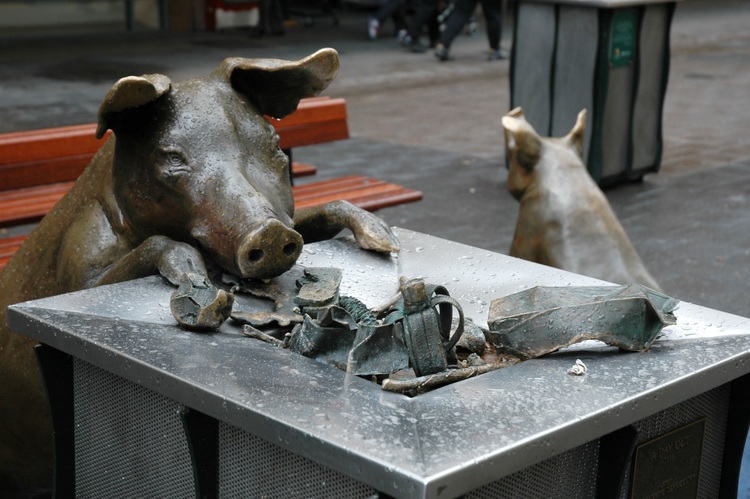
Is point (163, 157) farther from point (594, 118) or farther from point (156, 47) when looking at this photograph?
point (156, 47)

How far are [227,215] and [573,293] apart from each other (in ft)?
3.00

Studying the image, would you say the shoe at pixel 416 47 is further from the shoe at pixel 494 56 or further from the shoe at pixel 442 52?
the shoe at pixel 494 56

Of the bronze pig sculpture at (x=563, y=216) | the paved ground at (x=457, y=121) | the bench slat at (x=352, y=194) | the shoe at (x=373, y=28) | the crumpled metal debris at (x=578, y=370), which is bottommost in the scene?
the paved ground at (x=457, y=121)

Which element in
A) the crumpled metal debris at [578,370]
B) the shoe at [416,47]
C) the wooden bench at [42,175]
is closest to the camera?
the crumpled metal debris at [578,370]

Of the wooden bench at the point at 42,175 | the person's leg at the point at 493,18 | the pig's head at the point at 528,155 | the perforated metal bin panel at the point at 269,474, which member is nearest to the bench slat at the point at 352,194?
the wooden bench at the point at 42,175

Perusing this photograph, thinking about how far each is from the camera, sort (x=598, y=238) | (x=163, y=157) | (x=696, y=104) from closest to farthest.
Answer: (x=163, y=157), (x=598, y=238), (x=696, y=104)

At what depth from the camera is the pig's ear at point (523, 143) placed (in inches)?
213

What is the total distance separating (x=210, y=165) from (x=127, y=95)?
0.95 ft

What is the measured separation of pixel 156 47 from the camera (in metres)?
16.2

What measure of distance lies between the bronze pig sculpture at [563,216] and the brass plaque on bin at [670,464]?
80.0 inches

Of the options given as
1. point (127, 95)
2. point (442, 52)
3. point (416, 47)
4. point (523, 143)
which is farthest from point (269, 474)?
point (416, 47)

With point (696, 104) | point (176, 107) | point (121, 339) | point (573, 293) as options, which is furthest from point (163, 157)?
point (696, 104)

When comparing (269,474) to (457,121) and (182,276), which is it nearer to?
(182,276)

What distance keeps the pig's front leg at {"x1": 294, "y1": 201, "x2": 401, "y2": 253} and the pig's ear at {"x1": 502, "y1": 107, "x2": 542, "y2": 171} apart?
203 centimetres
